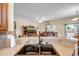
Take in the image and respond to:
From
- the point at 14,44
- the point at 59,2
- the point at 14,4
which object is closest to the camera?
the point at 59,2

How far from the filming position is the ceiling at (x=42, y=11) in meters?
1.55

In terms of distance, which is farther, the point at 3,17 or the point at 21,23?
the point at 21,23

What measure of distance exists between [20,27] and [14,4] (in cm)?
28

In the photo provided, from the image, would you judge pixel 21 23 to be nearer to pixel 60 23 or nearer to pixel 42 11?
pixel 42 11

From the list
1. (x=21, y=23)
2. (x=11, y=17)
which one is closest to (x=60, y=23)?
(x=21, y=23)

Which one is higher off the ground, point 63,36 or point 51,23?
point 51,23

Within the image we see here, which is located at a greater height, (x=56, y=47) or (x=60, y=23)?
(x=60, y=23)

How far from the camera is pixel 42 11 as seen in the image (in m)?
1.58

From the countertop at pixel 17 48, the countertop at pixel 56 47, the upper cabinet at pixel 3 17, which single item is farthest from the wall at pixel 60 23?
the upper cabinet at pixel 3 17

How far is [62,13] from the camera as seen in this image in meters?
1.59

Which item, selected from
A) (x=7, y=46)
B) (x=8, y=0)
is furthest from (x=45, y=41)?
(x=8, y=0)

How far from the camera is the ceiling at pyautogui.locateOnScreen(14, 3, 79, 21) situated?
155cm

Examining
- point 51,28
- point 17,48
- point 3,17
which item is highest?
point 3,17

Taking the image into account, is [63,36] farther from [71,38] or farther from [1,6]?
[1,6]
